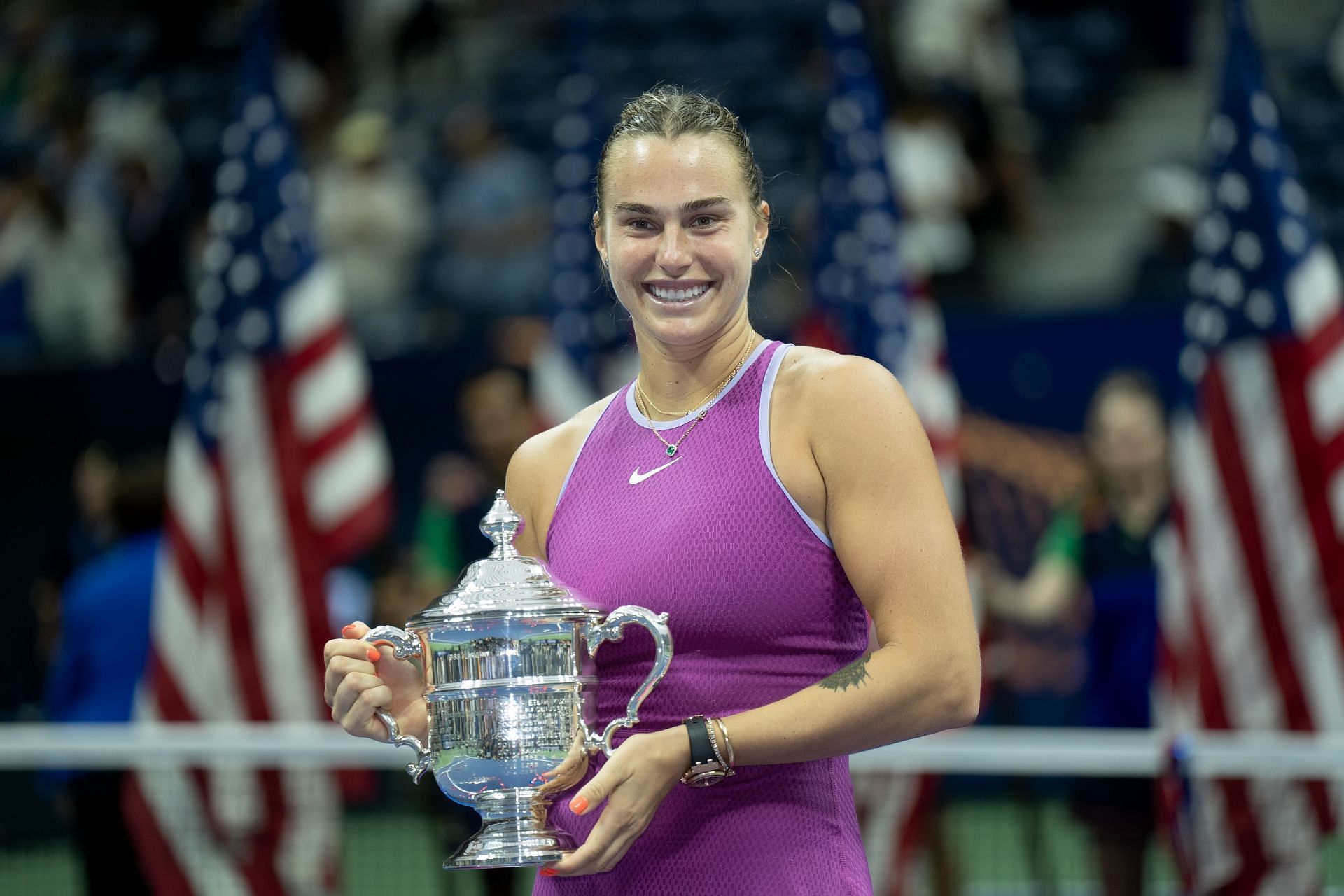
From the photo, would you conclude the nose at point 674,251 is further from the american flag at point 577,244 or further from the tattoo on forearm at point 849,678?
the american flag at point 577,244

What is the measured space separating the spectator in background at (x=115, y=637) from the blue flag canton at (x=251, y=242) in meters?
0.45

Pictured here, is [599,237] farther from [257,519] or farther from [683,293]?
[257,519]

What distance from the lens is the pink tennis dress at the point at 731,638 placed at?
199cm

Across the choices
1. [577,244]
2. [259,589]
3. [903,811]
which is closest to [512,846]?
[903,811]

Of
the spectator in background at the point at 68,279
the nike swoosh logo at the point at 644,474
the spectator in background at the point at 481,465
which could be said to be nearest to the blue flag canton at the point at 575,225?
the spectator in background at the point at 481,465

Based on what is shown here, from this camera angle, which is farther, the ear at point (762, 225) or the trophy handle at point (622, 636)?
the ear at point (762, 225)

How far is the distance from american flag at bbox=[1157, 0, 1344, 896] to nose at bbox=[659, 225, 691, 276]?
324cm

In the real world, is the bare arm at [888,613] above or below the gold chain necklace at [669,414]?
below

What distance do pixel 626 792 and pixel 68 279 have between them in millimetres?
9134

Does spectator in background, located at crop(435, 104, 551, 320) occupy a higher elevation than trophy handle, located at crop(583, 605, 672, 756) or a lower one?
higher

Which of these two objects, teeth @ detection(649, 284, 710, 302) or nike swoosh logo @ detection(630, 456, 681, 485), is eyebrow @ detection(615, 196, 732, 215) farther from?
nike swoosh logo @ detection(630, 456, 681, 485)

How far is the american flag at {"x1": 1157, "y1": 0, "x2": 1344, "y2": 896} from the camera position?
16.2 ft

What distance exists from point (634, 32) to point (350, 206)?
2919mm

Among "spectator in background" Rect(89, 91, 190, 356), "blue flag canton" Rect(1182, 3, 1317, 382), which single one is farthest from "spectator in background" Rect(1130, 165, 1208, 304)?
"spectator in background" Rect(89, 91, 190, 356)
